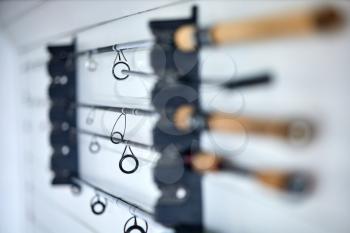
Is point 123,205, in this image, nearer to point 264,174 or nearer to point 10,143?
point 264,174

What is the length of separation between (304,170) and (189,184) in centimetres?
34

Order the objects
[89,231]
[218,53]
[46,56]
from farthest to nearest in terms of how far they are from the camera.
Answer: [46,56] < [89,231] < [218,53]

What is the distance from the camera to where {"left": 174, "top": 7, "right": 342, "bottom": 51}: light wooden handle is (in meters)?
0.67

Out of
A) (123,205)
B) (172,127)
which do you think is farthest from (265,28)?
(123,205)

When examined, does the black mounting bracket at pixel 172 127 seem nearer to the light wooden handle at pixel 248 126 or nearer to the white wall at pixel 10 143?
the light wooden handle at pixel 248 126

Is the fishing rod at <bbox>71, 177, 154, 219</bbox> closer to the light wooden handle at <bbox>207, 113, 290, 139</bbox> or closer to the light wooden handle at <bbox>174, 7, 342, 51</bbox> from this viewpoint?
the light wooden handle at <bbox>207, 113, 290, 139</bbox>

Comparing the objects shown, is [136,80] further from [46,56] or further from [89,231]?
[46,56]

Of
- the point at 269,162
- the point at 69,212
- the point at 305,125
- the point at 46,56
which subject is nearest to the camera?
the point at 305,125

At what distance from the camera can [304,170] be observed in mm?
836

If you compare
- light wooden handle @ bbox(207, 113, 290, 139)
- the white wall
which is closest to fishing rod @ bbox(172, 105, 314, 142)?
light wooden handle @ bbox(207, 113, 290, 139)

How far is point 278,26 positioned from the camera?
0.72 metres

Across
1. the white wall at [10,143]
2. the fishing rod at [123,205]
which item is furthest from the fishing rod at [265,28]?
the white wall at [10,143]

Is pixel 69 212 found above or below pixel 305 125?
below

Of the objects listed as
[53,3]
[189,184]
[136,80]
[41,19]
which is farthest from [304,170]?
[41,19]
